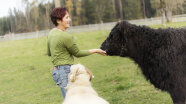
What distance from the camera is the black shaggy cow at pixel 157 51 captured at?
14.4 feet

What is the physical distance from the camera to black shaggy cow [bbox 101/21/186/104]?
4379mm

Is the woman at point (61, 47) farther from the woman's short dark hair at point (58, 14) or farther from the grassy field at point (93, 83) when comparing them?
the grassy field at point (93, 83)

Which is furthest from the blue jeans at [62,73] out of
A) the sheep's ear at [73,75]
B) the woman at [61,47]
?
the sheep's ear at [73,75]

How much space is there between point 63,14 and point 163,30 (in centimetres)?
214

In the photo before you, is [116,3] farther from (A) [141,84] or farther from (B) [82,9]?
(A) [141,84]

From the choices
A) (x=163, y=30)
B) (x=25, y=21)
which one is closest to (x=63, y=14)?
(x=163, y=30)

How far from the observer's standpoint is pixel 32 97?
8578 millimetres

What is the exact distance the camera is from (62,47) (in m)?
3.84

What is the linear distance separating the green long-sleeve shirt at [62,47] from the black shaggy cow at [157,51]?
125 centimetres

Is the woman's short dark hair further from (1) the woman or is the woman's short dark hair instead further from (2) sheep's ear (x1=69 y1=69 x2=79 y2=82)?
(2) sheep's ear (x1=69 y1=69 x2=79 y2=82)

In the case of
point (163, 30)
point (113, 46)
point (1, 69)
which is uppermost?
point (163, 30)

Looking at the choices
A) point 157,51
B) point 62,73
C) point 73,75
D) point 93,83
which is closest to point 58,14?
point 62,73

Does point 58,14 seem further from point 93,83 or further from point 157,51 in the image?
point 93,83

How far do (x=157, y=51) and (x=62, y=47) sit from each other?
1.97 metres
